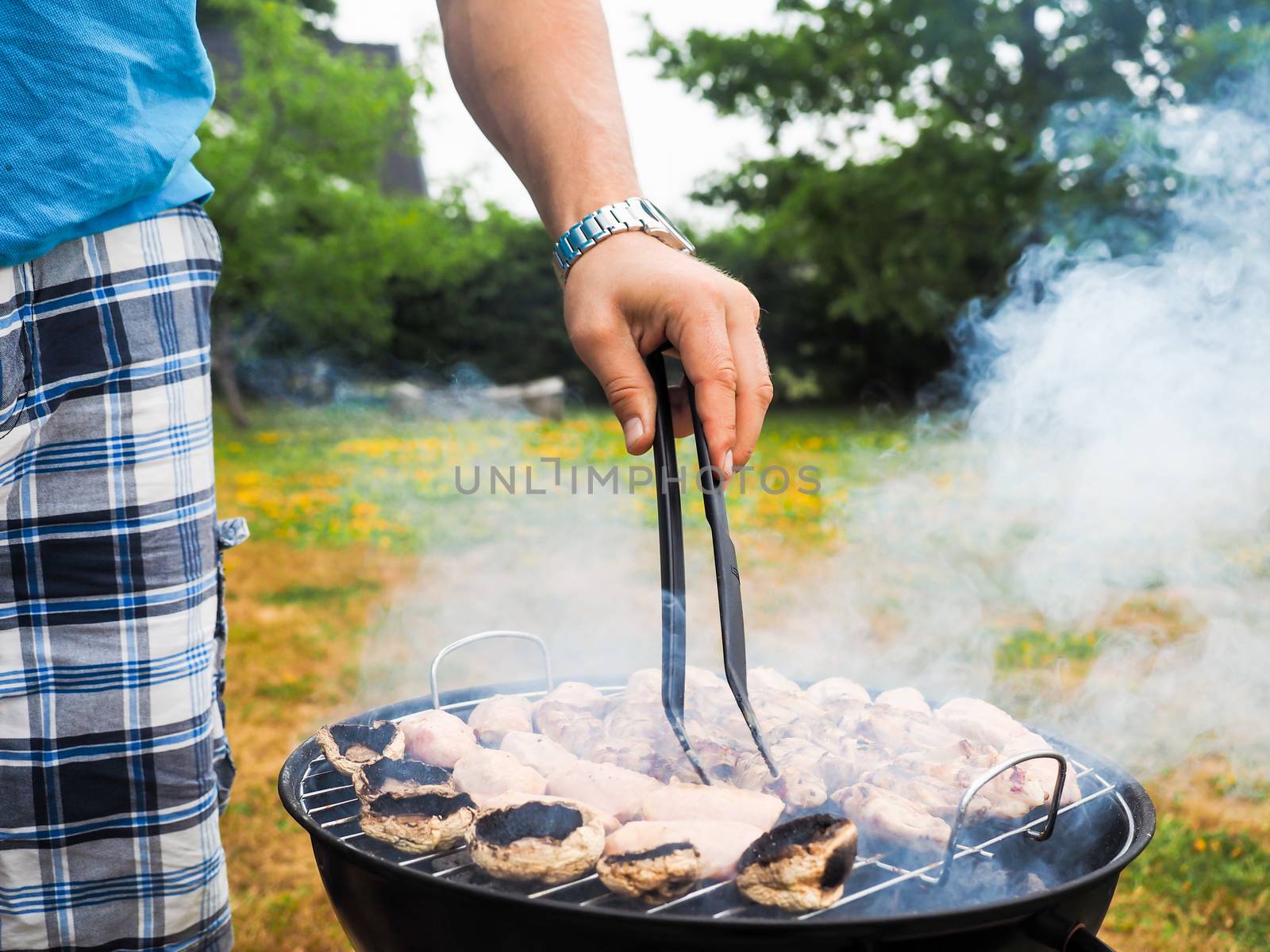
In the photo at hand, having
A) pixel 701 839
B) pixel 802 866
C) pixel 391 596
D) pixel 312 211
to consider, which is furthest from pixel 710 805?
pixel 312 211

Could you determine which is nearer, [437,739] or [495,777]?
[495,777]

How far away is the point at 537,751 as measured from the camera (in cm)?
133

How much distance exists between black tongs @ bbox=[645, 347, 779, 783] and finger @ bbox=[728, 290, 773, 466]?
0.05 meters

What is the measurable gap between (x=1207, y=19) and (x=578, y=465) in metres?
6.93

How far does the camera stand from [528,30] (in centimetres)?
145

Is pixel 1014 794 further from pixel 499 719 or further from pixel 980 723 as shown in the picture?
pixel 499 719

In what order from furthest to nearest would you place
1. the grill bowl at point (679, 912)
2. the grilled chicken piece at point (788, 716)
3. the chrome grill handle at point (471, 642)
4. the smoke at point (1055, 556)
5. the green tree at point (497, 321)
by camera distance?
1. the green tree at point (497, 321)
2. the smoke at point (1055, 556)
3. the chrome grill handle at point (471, 642)
4. the grilled chicken piece at point (788, 716)
5. the grill bowl at point (679, 912)

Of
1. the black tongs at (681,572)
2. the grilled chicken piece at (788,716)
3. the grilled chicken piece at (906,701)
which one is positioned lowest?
the grilled chicken piece at (906,701)

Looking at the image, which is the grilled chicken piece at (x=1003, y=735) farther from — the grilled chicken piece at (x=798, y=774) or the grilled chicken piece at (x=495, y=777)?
the grilled chicken piece at (x=495, y=777)

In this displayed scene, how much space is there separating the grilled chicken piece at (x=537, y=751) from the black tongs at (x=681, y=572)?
0.54ft

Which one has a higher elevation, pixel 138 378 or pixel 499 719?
pixel 138 378

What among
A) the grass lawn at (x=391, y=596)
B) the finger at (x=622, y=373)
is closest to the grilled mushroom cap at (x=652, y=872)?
the finger at (x=622, y=373)

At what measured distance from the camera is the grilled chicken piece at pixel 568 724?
1398mm

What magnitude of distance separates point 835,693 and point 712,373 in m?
0.66
